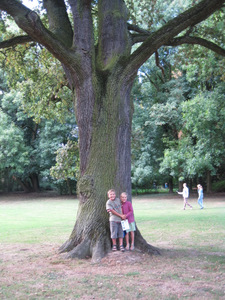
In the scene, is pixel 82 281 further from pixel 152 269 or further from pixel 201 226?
pixel 201 226

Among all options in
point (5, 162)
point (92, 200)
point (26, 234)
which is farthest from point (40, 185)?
point (92, 200)

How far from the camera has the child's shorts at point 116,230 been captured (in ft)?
23.9

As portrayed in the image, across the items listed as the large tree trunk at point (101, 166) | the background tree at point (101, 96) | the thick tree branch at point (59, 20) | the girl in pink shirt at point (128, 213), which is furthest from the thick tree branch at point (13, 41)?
the girl in pink shirt at point (128, 213)

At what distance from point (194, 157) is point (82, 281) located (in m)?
25.5

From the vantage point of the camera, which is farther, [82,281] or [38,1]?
[38,1]

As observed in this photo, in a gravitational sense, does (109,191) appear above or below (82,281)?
above

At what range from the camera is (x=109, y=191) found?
7402 mm

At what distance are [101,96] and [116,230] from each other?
318cm

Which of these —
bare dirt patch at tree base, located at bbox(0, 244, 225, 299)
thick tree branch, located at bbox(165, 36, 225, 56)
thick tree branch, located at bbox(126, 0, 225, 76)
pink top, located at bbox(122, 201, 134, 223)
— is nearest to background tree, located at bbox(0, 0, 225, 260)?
thick tree branch, located at bbox(126, 0, 225, 76)

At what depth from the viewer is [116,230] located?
7.32m

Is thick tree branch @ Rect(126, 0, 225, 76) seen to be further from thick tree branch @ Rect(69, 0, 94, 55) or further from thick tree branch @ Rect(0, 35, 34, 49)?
thick tree branch @ Rect(0, 35, 34, 49)

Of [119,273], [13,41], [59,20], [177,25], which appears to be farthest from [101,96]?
[119,273]

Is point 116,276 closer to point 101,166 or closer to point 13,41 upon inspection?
point 101,166

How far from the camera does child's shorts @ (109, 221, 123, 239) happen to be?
23.9 ft
